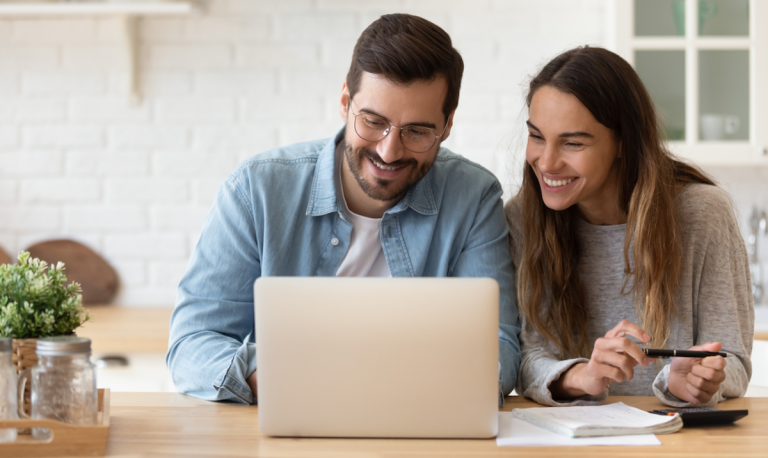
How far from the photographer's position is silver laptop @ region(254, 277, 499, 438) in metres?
1.00

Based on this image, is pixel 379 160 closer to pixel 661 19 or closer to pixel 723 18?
pixel 661 19

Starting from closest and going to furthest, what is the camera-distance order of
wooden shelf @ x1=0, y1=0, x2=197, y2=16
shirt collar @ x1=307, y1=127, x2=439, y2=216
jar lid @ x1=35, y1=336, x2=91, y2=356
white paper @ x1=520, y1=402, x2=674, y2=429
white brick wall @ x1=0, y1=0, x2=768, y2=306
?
jar lid @ x1=35, y1=336, x2=91, y2=356 → white paper @ x1=520, y1=402, x2=674, y2=429 → shirt collar @ x1=307, y1=127, x2=439, y2=216 → wooden shelf @ x1=0, y1=0, x2=197, y2=16 → white brick wall @ x1=0, y1=0, x2=768, y2=306

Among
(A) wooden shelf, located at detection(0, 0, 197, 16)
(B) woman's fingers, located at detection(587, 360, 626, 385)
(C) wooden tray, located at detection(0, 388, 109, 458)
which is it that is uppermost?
(A) wooden shelf, located at detection(0, 0, 197, 16)

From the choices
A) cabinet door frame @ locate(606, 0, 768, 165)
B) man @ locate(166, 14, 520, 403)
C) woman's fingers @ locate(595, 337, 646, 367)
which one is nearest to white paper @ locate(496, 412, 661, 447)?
woman's fingers @ locate(595, 337, 646, 367)

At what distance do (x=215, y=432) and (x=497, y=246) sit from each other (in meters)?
0.75

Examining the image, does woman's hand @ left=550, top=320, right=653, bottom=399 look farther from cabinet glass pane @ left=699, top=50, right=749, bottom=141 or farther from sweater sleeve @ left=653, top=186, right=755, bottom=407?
cabinet glass pane @ left=699, top=50, right=749, bottom=141

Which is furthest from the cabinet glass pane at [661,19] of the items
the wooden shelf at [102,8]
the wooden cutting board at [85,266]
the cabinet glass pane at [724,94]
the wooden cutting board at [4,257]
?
the wooden cutting board at [4,257]

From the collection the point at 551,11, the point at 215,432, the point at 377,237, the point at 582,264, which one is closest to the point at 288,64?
the point at 551,11

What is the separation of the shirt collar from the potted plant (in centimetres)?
60

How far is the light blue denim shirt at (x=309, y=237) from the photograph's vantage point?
1.47 meters

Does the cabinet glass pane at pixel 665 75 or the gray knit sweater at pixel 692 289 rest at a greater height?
the cabinet glass pane at pixel 665 75

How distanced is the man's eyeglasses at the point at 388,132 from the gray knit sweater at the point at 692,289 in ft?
1.10

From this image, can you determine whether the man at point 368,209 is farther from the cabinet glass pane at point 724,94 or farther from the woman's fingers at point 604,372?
the cabinet glass pane at point 724,94

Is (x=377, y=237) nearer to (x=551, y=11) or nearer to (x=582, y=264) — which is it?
(x=582, y=264)
